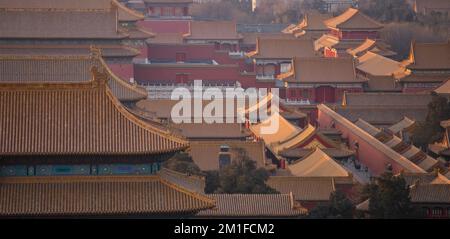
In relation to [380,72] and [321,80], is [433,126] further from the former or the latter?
[380,72]

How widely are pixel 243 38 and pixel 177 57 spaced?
7.74 m

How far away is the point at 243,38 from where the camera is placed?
227ft

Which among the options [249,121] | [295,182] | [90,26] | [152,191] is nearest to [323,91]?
[249,121]

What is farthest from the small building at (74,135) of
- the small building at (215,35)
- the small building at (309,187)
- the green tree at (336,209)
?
the small building at (215,35)

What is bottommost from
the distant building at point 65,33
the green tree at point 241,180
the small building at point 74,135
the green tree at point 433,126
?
the green tree at point 433,126

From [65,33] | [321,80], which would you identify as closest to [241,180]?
[65,33]

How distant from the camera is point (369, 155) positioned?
41062 mm

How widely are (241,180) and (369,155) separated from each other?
41.6 ft

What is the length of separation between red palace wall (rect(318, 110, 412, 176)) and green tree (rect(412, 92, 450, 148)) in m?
1.78

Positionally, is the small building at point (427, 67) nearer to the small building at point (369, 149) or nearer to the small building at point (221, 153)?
the small building at point (369, 149)

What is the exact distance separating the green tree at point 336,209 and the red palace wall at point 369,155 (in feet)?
28.5

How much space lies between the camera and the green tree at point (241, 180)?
95.1ft
